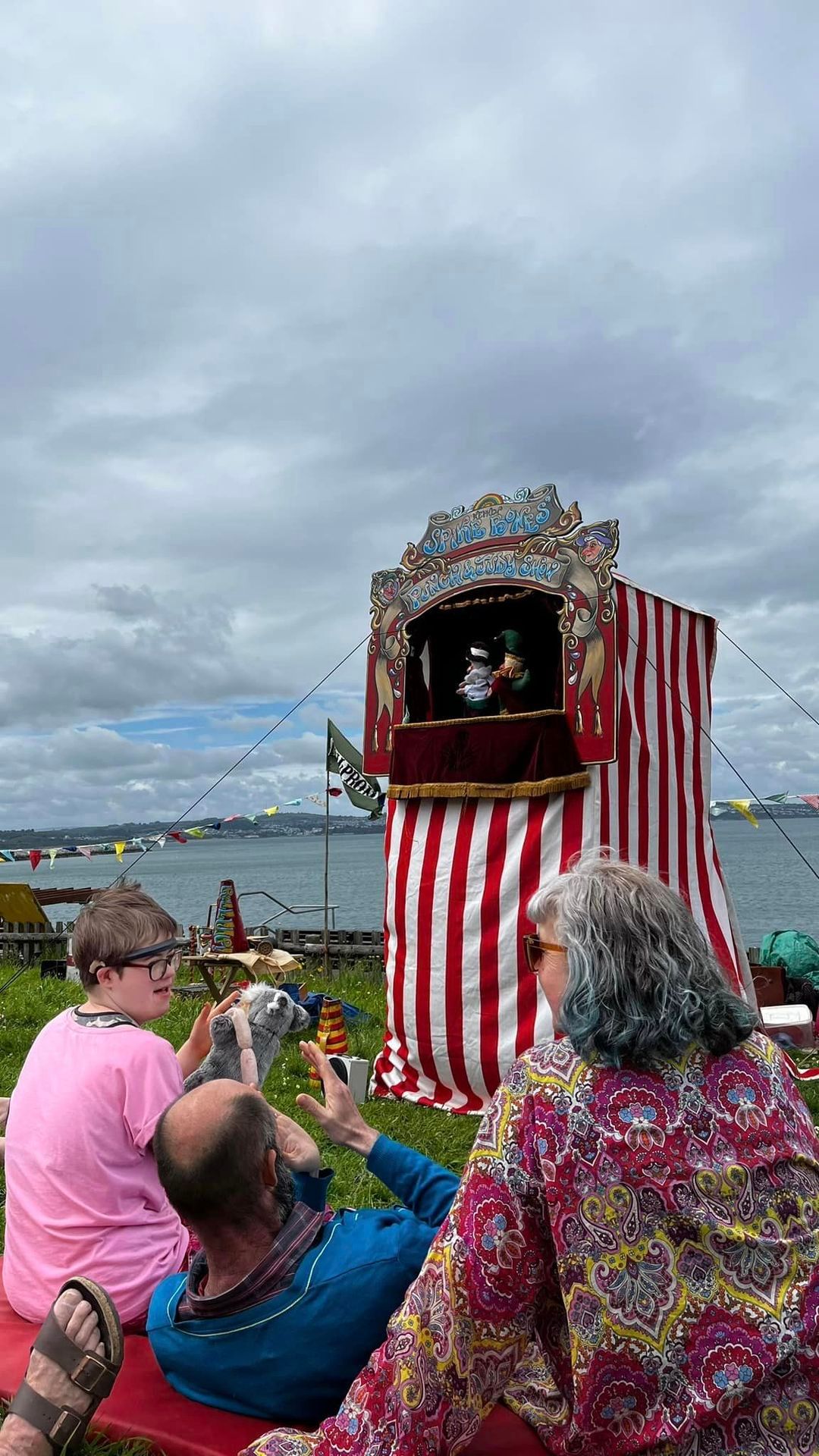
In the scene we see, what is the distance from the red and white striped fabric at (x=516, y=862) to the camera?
234 inches

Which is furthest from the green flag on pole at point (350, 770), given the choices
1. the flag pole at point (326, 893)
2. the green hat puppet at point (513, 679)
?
the green hat puppet at point (513, 679)

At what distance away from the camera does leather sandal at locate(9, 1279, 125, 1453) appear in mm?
2264

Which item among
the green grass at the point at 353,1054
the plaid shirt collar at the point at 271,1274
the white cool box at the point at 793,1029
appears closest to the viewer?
the plaid shirt collar at the point at 271,1274

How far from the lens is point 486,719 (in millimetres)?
6207

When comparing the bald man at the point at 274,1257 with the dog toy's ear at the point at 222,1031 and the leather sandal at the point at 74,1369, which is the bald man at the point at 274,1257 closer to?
the leather sandal at the point at 74,1369

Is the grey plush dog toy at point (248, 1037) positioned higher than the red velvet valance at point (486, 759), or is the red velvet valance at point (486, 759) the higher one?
the red velvet valance at point (486, 759)

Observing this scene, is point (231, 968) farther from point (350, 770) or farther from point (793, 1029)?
point (793, 1029)

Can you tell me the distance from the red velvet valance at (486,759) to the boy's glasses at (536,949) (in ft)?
11.5

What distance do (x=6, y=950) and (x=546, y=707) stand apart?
8.46m

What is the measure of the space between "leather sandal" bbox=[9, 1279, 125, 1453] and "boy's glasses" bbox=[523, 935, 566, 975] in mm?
1161

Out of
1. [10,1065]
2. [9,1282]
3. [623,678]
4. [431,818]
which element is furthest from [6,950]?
[9,1282]

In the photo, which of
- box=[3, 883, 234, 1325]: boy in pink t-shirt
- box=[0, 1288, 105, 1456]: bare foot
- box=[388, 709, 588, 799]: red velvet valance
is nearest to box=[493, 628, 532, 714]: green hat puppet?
box=[388, 709, 588, 799]: red velvet valance

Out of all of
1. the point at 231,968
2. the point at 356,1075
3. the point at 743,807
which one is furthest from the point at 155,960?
the point at 743,807

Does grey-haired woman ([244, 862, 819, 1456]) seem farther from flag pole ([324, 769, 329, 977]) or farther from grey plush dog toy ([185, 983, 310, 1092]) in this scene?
flag pole ([324, 769, 329, 977])
